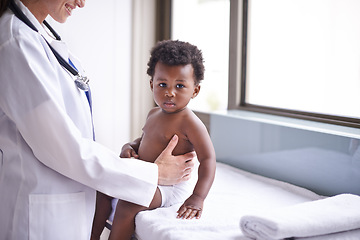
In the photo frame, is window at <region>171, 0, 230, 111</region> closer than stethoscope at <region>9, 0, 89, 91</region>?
No

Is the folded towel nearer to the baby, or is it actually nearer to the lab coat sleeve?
the baby

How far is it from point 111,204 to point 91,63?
1.58 m

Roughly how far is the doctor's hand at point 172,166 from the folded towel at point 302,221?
0.28 metres

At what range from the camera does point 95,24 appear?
111 inches

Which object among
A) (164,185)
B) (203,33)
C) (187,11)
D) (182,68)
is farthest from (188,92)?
(187,11)

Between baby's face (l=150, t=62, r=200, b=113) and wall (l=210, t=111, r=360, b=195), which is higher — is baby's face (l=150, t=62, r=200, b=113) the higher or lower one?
the higher one

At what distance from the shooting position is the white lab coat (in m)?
1.01

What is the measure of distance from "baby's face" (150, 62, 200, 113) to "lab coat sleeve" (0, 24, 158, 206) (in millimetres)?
385

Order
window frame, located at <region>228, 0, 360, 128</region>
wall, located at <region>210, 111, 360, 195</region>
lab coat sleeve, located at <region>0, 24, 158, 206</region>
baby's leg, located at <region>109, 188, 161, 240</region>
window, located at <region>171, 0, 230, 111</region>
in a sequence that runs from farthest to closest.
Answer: window, located at <region>171, 0, 230, 111</region> → window frame, located at <region>228, 0, 360, 128</region> → wall, located at <region>210, 111, 360, 195</region> → baby's leg, located at <region>109, 188, 161, 240</region> → lab coat sleeve, located at <region>0, 24, 158, 206</region>

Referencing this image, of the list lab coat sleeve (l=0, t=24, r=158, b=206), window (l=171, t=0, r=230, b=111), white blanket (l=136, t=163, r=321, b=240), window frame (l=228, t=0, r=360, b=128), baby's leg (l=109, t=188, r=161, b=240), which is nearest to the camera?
lab coat sleeve (l=0, t=24, r=158, b=206)

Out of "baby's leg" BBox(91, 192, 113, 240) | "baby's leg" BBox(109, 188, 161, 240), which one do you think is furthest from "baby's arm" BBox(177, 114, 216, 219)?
"baby's leg" BBox(91, 192, 113, 240)

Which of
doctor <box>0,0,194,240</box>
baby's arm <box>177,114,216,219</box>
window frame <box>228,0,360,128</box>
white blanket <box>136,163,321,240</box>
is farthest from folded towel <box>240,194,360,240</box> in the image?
window frame <box>228,0,360,128</box>

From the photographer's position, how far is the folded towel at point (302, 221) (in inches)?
42.0

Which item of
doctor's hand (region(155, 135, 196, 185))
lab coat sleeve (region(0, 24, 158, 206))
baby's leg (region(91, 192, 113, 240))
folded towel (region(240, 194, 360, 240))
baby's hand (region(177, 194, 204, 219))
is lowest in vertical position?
baby's leg (region(91, 192, 113, 240))
